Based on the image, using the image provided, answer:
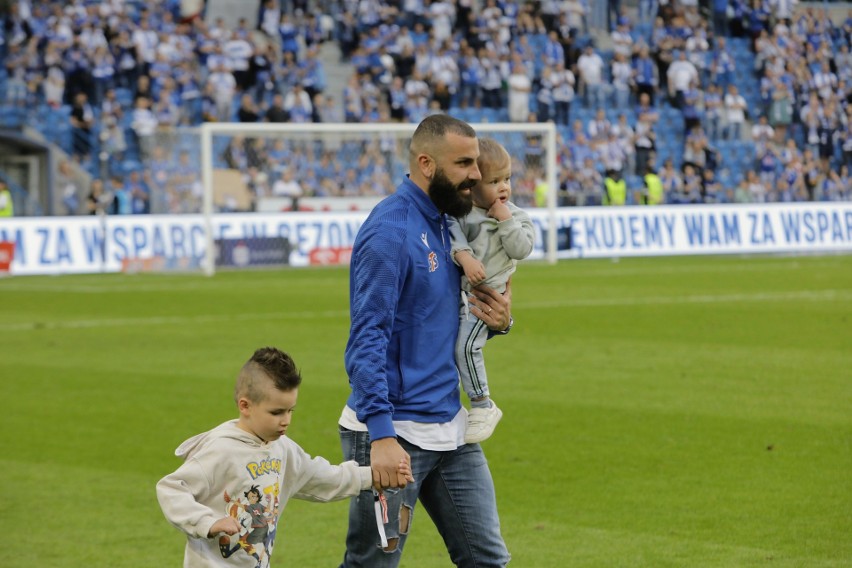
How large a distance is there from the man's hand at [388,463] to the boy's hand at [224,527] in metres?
0.52

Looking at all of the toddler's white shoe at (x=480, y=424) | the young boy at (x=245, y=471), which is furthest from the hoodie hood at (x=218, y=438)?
the toddler's white shoe at (x=480, y=424)

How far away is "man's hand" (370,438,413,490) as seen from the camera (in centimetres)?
456

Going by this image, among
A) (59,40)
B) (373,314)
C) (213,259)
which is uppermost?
(59,40)

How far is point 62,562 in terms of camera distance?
714 centimetres

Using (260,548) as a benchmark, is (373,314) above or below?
above

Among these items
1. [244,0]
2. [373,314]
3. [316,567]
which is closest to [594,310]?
[316,567]

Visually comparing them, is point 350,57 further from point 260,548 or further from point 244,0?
point 260,548

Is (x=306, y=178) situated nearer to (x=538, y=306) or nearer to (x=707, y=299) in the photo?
(x=538, y=306)

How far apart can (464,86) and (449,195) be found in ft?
111

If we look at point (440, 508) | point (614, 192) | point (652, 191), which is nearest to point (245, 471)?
point (440, 508)

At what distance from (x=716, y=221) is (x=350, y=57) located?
1184 cm

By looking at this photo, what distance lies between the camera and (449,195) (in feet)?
16.0

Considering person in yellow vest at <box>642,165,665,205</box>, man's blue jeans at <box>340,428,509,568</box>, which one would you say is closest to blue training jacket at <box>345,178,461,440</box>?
man's blue jeans at <box>340,428,509,568</box>

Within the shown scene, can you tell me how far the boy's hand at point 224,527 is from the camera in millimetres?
4242
